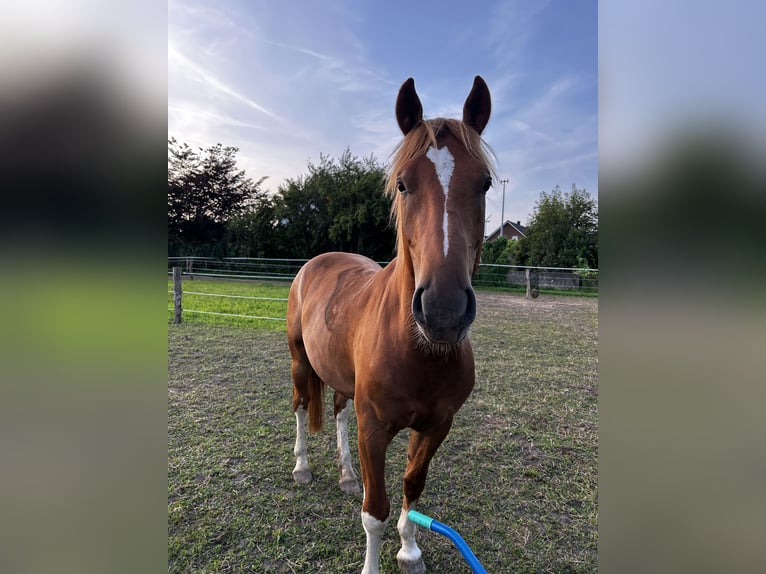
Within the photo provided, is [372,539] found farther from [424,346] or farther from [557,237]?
[557,237]

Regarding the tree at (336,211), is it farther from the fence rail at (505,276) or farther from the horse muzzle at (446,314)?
the horse muzzle at (446,314)

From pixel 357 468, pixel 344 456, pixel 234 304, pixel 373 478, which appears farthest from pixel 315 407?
pixel 234 304

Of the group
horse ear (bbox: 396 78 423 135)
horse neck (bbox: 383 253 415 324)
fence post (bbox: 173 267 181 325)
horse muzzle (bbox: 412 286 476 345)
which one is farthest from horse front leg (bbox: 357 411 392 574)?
fence post (bbox: 173 267 181 325)

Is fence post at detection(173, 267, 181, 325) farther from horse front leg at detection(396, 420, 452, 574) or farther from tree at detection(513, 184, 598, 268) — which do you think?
tree at detection(513, 184, 598, 268)

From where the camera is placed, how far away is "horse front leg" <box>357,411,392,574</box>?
5.93 feet

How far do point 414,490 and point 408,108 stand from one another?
2.08 meters

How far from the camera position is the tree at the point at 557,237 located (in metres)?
11.7

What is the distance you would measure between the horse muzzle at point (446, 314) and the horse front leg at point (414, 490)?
99cm

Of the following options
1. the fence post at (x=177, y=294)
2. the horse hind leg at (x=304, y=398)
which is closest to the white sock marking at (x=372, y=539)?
the horse hind leg at (x=304, y=398)
